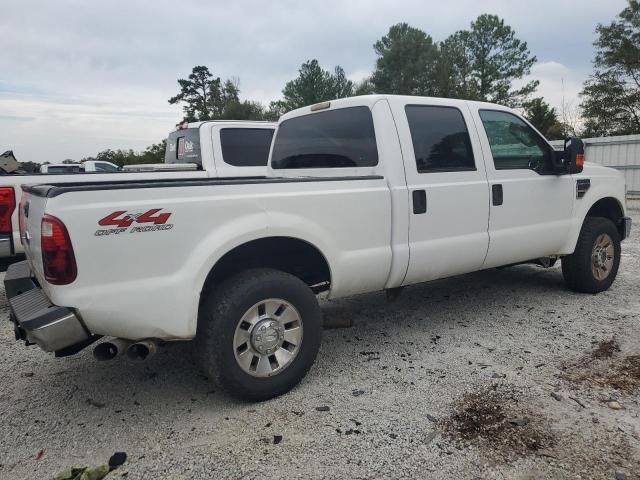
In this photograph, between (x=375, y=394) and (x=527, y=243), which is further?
(x=527, y=243)

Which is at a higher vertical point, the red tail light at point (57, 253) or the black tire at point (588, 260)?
the red tail light at point (57, 253)

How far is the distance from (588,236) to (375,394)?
3.09m

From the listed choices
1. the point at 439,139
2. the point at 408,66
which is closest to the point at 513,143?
the point at 439,139

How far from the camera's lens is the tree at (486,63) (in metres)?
44.2

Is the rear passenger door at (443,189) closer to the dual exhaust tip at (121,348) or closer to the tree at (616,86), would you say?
the dual exhaust tip at (121,348)

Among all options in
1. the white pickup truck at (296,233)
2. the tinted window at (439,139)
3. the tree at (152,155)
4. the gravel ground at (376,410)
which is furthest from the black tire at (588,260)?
the tree at (152,155)

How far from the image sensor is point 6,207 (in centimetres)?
434

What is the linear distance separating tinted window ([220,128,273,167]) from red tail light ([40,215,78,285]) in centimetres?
397

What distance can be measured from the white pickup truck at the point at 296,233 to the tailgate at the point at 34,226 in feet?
0.07

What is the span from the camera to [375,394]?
9.95ft

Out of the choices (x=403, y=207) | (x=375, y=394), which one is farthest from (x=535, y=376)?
(x=403, y=207)

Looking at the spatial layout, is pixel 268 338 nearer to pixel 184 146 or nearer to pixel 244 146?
pixel 244 146

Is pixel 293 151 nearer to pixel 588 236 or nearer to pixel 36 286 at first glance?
pixel 36 286

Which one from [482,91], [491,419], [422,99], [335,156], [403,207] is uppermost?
[482,91]
